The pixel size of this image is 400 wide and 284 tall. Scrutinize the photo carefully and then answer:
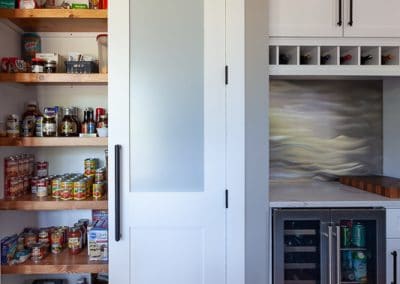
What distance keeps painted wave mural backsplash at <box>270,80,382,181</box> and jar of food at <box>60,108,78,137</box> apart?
1308 mm

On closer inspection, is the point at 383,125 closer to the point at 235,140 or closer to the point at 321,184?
the point at 321,184

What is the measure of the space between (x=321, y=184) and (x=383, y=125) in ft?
2.12

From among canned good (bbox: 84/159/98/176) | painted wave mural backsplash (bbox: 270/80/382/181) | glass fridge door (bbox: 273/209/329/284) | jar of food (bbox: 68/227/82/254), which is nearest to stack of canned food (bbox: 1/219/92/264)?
jar of food (bbox: 68/227/82/254)

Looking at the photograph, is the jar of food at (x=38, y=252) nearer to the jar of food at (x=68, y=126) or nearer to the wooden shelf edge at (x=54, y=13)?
the jar of food at (x=68, y=126)

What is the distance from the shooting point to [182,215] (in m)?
1.59

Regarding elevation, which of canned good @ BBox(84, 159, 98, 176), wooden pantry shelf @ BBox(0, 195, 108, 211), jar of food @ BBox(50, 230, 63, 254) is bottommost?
jar of food @ BBox(50, 230, 63, 254)

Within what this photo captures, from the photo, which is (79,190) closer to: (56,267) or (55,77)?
(56,267)

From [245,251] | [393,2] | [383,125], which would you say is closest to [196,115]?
[245,251]

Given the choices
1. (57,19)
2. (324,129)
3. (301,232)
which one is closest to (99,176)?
(57,19)

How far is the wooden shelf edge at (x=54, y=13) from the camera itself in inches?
63.3

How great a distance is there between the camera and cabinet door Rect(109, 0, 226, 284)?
158cm

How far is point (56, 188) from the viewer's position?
1.75 meters

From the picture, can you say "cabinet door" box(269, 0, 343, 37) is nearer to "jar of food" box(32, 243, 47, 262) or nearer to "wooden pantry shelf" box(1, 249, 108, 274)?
"wooden pantry shelf" box(1, 249, 108, 274)

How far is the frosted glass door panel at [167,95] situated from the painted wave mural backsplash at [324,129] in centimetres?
81
